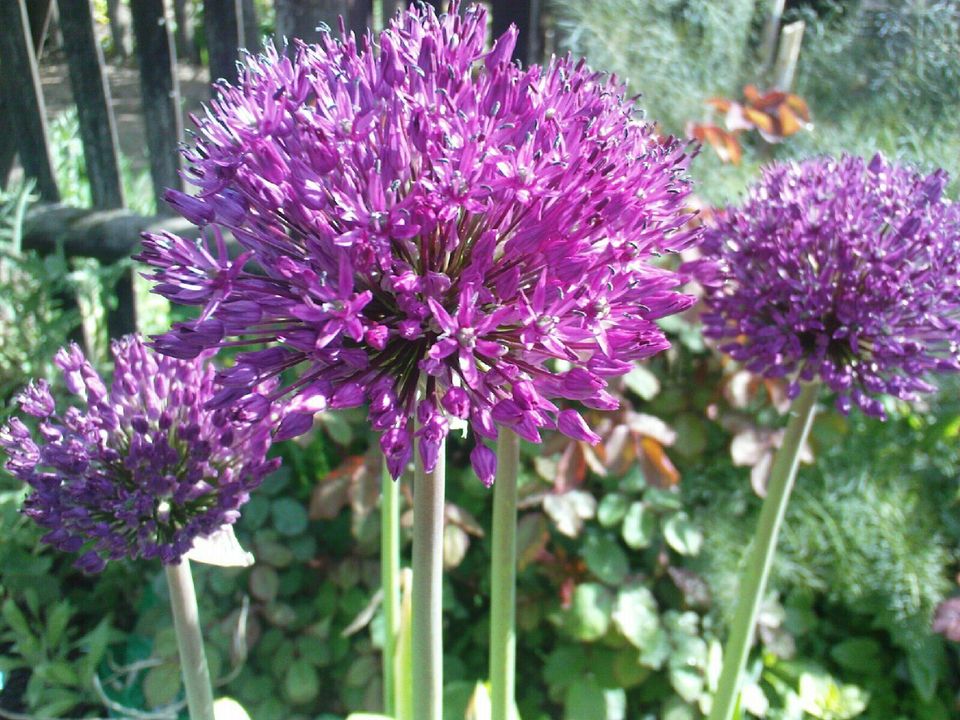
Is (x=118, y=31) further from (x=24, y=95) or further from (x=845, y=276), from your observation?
(x=845, y=276)

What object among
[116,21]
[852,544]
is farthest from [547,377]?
[116,21]

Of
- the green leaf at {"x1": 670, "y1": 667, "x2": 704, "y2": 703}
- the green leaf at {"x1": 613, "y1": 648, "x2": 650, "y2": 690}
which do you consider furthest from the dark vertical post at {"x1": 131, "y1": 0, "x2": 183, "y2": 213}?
the green leaf at {"x1": 670, "y1": 667, "x2": 704, "y2": 703}

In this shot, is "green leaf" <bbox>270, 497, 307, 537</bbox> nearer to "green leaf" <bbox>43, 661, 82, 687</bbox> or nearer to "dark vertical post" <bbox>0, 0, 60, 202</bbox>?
"green leaf" <bbox>43, 661, 82, 687</bbox>

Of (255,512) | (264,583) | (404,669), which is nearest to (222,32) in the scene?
(255,512)

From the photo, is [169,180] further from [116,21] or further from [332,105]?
[116,21]

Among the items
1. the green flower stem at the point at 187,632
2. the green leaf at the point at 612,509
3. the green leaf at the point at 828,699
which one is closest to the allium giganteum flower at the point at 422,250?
the green flower stem at the point at 187,632

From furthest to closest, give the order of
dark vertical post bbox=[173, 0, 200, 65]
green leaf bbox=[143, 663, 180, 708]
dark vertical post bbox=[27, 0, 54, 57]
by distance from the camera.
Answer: dark vertical post bbox=[173, 0, 200, 65]
dark vertical post bbox=[27, 0, 54, 57]
green leaf bbox=[143, 663, 180, 708]

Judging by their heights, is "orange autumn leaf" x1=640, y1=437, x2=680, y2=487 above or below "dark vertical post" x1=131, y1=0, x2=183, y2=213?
below

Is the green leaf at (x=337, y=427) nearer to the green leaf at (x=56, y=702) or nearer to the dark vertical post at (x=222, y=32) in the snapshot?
the green leaf at (x=56, y=702)
